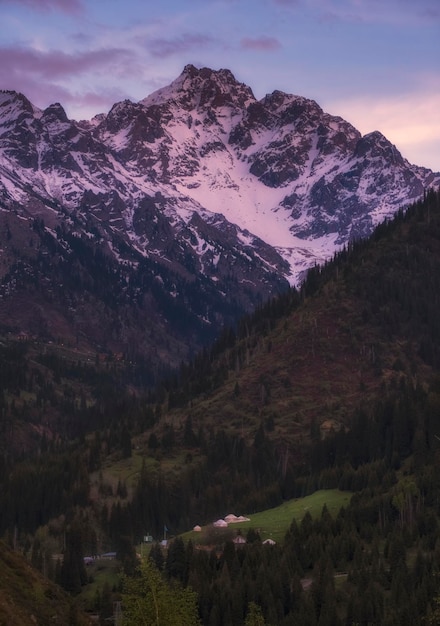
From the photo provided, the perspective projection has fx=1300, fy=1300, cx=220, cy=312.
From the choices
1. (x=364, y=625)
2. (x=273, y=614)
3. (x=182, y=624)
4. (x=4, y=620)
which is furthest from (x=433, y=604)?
(x=4, y=620)

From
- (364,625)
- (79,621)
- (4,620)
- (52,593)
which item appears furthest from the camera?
(364,625)

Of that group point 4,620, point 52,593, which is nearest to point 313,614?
point 52,593

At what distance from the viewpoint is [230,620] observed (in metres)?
200

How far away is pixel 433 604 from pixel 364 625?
10.8 metres

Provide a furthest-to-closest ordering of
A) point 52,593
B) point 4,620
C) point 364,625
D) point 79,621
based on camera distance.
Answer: point 364,625
point 52,593
point 79,621
point 4,620

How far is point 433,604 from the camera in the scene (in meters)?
188

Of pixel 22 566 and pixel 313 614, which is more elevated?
pixel 22 566

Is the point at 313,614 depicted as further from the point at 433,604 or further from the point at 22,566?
the point at 22,566

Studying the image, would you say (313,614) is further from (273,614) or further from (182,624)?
(182,624)

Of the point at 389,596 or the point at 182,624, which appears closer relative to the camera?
the point at 182,624

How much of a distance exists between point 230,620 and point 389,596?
24685 mm

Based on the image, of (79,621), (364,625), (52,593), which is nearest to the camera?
(79,621)

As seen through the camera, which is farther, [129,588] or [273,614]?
[273,614]

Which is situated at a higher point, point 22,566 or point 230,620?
point 22,566
